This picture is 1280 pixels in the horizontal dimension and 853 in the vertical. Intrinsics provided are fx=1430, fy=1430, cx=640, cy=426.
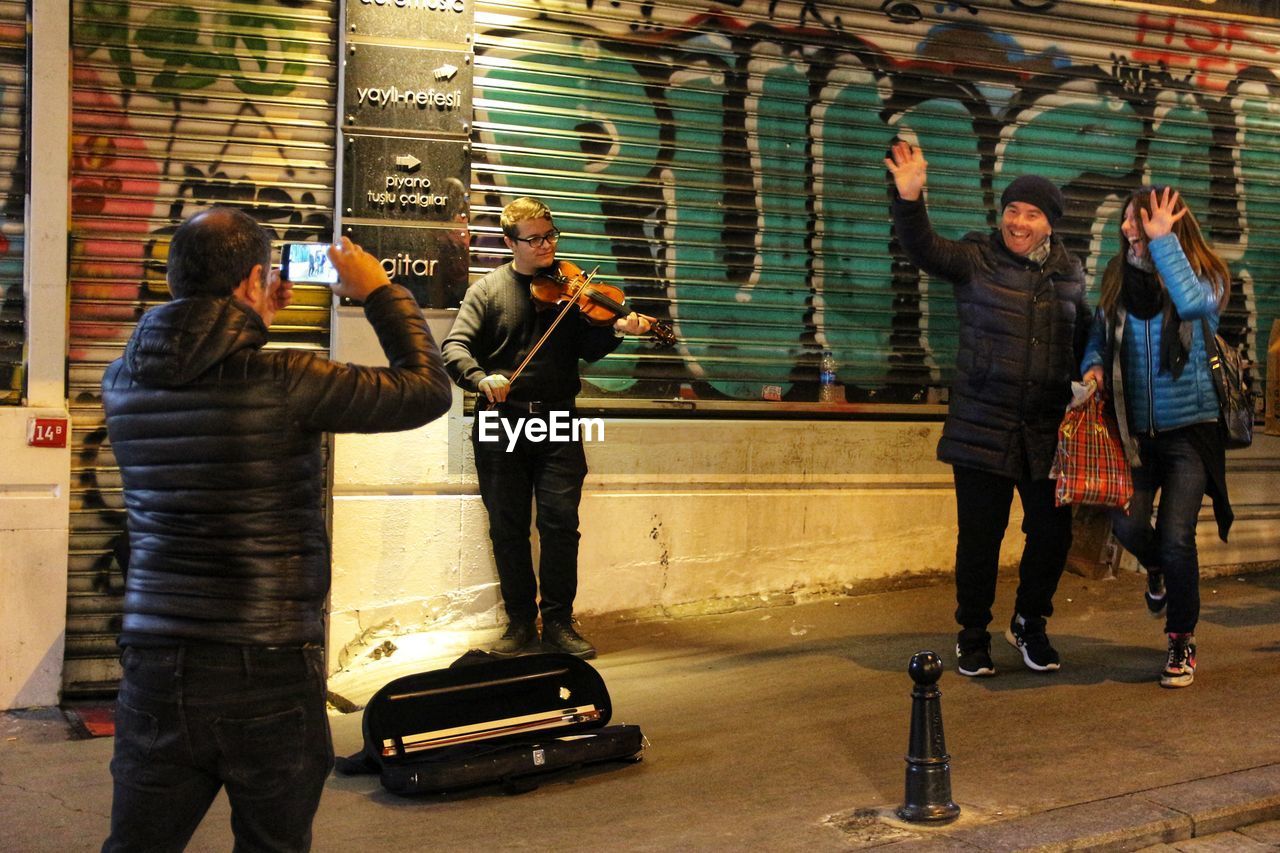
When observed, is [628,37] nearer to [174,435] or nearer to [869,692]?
[869,692]

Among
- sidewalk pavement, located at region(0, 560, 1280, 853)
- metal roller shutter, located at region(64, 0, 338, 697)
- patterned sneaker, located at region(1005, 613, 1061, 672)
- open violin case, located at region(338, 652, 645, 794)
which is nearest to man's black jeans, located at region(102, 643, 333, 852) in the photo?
sidewalk pavement, located at region(0, 560, 1280, 853)

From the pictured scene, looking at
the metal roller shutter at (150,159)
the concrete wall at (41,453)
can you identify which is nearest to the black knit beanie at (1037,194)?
the metal roller shutter at (150,159)

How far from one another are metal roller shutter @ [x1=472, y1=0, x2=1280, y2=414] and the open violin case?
99.8 inches

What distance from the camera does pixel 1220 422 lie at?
6.18 m

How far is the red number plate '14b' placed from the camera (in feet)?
21.1

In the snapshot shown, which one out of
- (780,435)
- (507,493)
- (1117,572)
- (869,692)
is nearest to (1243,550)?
(1117,572)

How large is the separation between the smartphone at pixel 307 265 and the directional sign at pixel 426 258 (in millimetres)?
3456

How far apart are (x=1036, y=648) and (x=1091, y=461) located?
0.98m

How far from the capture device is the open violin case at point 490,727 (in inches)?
198

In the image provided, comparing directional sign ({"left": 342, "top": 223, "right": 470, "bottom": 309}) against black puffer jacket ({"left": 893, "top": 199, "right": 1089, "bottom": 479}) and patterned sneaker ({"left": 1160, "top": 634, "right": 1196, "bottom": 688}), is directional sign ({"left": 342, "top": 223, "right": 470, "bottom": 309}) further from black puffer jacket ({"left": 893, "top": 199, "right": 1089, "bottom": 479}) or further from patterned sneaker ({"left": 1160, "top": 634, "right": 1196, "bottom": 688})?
patterned sneaker ({"left": 1160, "top": 634, "right": 1196, "bottom": 688})

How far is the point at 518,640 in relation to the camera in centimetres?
706

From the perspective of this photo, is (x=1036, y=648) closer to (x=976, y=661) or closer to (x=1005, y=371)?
(x=976, y=661)

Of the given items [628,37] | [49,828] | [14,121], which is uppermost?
[628,37]

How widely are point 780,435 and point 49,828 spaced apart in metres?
4.48
